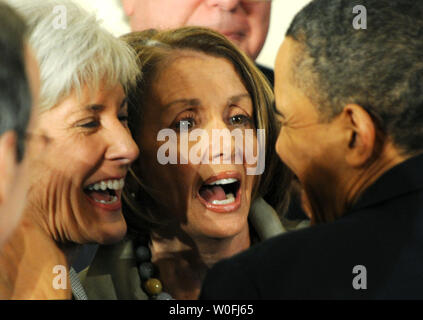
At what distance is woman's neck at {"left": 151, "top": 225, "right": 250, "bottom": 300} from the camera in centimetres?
150

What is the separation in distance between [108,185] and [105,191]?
0.8 inches

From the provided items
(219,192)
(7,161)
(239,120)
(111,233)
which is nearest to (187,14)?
(239,120)

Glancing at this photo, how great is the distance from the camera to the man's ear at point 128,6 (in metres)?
1.52

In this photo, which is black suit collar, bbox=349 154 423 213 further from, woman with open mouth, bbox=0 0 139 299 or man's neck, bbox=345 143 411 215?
woman with open mouth, bbox=0 0 139 299

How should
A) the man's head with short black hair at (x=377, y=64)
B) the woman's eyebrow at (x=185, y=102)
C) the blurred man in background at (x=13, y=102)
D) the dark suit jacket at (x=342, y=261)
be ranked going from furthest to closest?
the woman's eyebrow at (x=185, y=102)
the man's head with short black hair at (x=377, y=64)
the dark suit jacket at (x=342, y=261)
the blurred man in background at (x=13, y=102)

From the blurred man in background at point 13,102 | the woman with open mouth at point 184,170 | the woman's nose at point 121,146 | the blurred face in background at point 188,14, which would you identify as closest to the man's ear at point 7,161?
the blurred man in background at point 13,102

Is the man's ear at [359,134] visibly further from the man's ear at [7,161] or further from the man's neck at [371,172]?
the man's ear at [7,161]

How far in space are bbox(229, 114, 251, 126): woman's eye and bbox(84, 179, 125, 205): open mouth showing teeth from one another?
0.26 meters

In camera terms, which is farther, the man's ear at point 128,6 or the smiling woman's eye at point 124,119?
the man's ear at point 128,6

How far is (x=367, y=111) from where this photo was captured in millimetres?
1204

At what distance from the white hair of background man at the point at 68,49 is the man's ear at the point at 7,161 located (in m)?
0.38

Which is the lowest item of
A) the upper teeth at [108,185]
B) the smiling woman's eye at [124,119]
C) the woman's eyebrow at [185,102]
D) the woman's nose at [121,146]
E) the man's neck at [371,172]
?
the man's neck at [371,172]

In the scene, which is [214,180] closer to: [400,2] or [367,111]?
[367,111]

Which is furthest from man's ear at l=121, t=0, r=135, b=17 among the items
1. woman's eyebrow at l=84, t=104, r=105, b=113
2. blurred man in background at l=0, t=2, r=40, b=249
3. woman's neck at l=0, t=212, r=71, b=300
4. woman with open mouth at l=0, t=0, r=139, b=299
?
blurred man in background at l=0, t=2, r=40, b=249
